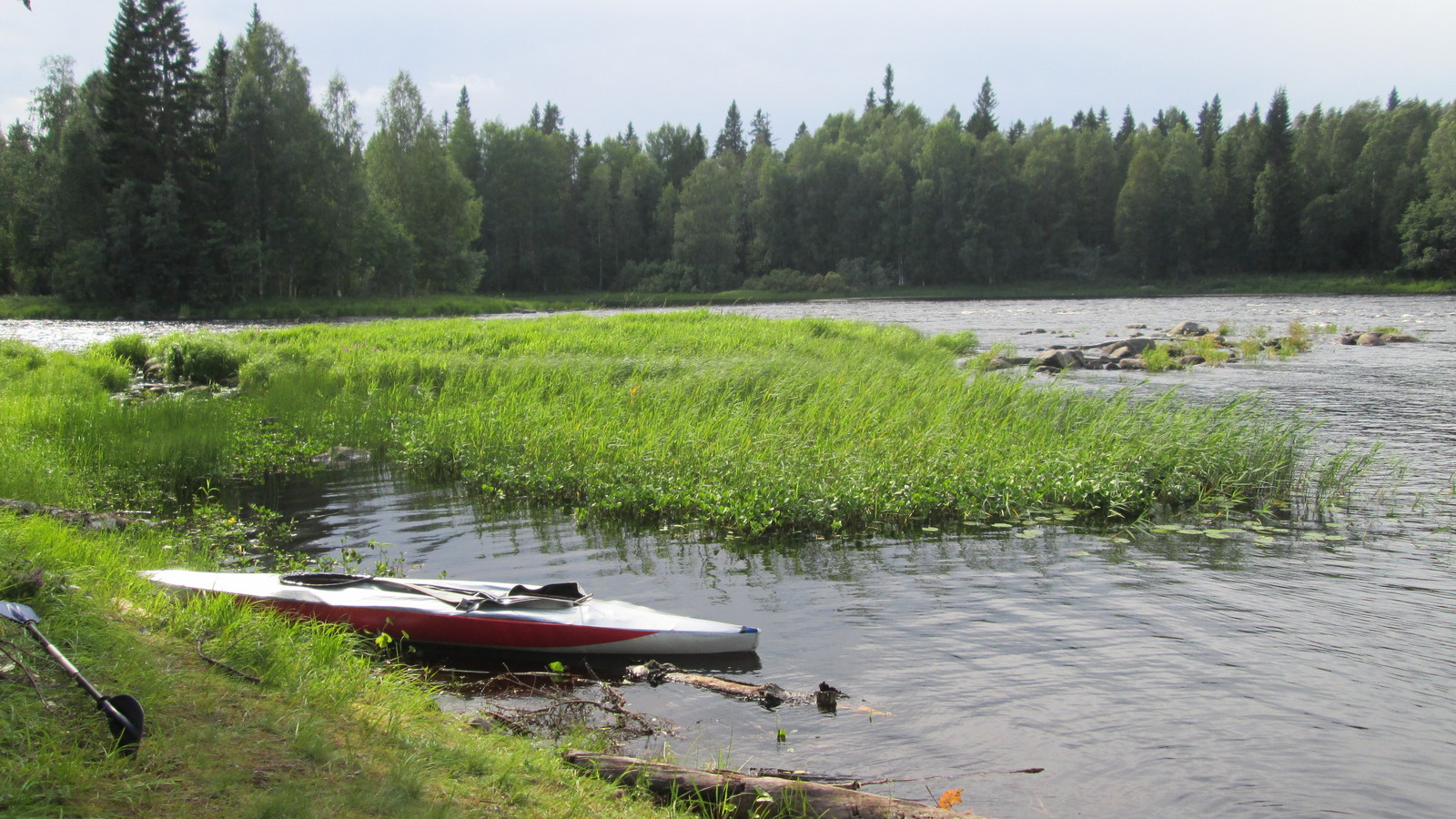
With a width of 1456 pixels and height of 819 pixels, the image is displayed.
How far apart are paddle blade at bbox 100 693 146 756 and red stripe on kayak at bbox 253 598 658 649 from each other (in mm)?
2423

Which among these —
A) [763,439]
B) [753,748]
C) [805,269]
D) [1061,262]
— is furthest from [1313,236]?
[753,748]

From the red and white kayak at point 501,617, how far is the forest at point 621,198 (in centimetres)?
4562

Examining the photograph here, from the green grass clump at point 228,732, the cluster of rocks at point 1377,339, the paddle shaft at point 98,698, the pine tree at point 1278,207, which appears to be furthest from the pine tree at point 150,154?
the pine tree at point 1278,207

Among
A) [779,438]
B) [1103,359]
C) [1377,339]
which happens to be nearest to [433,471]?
[779,438]

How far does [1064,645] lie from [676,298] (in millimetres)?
59130

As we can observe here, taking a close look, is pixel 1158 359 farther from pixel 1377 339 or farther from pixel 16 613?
pixel 16 613

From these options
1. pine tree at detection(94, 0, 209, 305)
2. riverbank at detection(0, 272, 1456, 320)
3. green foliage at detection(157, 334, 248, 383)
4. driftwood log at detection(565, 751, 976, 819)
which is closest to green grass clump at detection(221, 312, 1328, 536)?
green foliage at detection(157, 334, 248, 383)

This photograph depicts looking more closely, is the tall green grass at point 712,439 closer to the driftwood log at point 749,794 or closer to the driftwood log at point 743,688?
the driftwood log at point 743,688

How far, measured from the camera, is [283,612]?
19.9 ft

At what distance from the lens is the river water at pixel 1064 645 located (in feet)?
15.9

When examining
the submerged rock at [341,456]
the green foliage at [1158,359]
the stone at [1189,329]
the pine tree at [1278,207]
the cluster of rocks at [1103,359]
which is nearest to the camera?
the submerged rock at [341,456]

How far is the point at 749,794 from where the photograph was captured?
402 centimetres

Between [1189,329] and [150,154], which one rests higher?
[150,154]

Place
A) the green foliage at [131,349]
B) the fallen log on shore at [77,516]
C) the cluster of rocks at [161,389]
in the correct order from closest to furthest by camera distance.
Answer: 1. the fallen log on shore at [77,516]
2. the cluster of rocks at [161,389]
3. the green foliage at [131,349]
